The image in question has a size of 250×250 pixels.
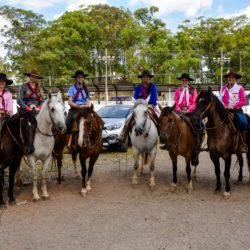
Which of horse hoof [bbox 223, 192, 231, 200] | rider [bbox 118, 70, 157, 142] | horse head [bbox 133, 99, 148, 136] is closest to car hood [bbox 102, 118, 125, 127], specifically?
rider [bbox 118, 70, 157, 142]

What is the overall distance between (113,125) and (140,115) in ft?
17.1

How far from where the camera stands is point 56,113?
247 inches

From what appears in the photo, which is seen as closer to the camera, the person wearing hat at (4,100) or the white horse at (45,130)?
the white horse at (45,130)

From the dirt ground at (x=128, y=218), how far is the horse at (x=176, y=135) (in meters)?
0.89

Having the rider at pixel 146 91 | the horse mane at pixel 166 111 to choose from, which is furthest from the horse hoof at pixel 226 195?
the rider at pixel 146 91

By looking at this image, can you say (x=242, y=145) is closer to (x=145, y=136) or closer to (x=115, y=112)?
(x=145, y=136)

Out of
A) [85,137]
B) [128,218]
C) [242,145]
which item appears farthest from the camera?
[242,145]

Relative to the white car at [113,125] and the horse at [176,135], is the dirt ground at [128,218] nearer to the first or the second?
the horse at [176,135]

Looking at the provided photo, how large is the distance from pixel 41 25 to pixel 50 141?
40576 millimetres

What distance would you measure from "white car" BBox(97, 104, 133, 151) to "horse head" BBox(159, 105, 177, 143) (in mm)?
4791

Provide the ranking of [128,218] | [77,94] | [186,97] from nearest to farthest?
[128,218] → [77,94] → [186,97]

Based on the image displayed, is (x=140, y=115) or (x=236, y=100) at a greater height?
(x=236, y=100)

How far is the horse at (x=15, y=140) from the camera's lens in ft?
21.0

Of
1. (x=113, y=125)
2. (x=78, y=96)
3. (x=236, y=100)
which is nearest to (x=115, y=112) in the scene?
(x=113, y=125)
